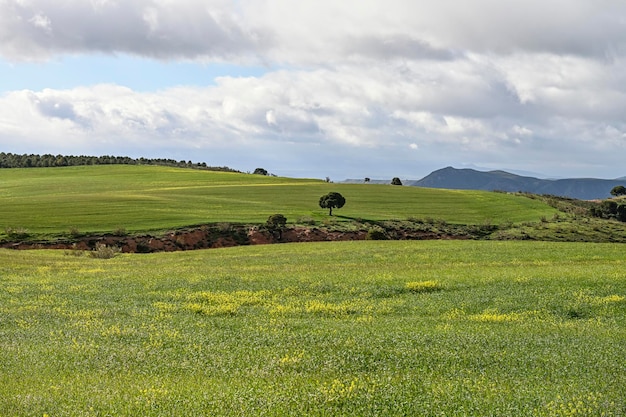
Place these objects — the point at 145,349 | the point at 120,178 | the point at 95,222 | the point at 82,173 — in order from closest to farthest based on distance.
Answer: the point at 145,349 → the point at 95,222 → the point at 120,178 → the point at 82,173

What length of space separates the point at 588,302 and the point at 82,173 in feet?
515

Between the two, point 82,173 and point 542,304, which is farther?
point 82,173

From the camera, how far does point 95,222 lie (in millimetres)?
78500

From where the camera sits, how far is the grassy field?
80188mm

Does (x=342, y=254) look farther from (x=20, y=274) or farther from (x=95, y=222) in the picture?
(x=95, y=222)

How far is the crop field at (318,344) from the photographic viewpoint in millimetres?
10742

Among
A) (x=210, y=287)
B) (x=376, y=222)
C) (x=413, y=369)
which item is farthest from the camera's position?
(x=376, y=222)

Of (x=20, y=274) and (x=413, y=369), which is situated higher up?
(x=413, y=369)

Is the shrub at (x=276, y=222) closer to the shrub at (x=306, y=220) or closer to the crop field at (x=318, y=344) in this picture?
the shrub at (x=306, y=220)

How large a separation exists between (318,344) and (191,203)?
86.9 meters

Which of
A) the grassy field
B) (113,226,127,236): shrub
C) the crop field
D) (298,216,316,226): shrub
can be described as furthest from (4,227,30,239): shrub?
the crop field

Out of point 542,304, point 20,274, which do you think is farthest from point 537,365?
point 20,274

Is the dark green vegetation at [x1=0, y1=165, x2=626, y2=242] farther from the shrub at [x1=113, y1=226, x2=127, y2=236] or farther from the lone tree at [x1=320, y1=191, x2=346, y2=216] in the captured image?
the lone tree at [x1=320, y1=191, x2=346, y2=216]

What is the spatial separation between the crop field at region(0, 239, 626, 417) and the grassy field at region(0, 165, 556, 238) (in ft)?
153
